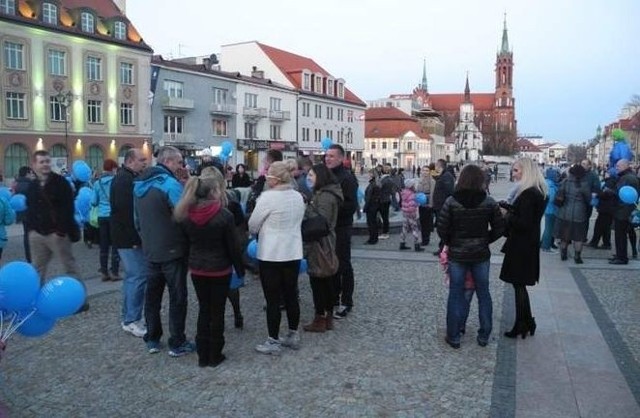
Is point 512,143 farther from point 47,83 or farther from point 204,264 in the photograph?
point 204,264

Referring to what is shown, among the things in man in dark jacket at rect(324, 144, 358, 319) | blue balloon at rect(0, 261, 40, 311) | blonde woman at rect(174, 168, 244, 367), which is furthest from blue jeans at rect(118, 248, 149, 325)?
blue balloon at rect(0, 261, 40, 311)

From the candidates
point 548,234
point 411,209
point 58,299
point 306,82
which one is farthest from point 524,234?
point 306,82

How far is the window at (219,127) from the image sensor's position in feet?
163

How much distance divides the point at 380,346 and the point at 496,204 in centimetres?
189

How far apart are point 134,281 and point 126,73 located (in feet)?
129

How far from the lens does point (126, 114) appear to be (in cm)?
4206

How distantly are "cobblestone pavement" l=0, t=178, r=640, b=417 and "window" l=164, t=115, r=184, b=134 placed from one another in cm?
3909

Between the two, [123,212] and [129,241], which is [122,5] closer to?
[123,212]

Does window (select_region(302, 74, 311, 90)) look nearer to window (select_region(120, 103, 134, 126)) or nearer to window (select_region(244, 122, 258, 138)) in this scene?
window (select_region(244, 122, 258, 138))

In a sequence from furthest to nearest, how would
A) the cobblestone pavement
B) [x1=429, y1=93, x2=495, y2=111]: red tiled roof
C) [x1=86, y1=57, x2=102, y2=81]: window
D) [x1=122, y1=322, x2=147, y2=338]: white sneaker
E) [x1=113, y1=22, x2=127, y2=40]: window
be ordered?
[x1=429, y1=93, x2=495, y2=111]: red tiled roof → [x1=113, y1=22, x2=127, y2=40]: window → [x1=86, y1=57, x2=102, y2=81]: window → [x1=122, y1=322, x2=147, y2=338]: white sneaker → the cobblestone pavement

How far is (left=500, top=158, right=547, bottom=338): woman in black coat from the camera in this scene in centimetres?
594

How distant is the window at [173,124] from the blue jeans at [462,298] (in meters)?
41.8

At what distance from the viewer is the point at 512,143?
124562 millimetres

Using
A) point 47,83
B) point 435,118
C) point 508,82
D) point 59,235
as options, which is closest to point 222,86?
point 47,83
